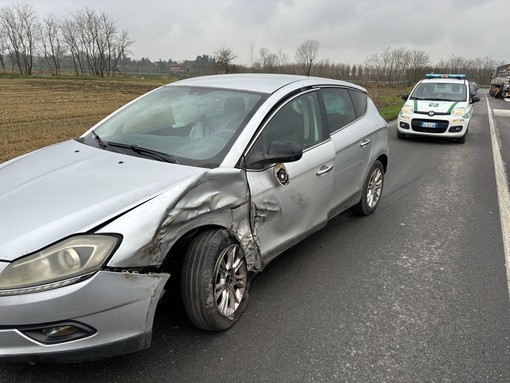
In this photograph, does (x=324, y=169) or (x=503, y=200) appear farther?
(x=503, y=200)

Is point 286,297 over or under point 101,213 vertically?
under

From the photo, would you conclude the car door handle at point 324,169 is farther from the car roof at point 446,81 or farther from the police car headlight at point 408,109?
the car roof at point 446,81

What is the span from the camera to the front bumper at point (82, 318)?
6.07 ft

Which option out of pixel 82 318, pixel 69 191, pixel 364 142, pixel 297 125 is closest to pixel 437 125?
pixel 364 142

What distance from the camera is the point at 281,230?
10.2 ft

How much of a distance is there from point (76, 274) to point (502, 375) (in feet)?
8.04

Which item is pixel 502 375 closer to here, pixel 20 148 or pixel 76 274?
pixel 76 274

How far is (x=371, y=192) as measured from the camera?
16.1 feet

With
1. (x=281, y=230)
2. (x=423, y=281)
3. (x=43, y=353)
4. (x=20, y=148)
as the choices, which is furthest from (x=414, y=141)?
(x=43, y=353)

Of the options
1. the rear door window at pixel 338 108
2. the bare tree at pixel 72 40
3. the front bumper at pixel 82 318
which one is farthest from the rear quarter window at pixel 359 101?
the bare tree at pixel 72 40

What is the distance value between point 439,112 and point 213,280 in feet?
32.5

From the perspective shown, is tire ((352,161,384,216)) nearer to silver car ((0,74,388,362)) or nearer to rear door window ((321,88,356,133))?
silver car ((0,74,388,362))

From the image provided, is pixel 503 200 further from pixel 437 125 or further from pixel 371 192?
pixel 437 125

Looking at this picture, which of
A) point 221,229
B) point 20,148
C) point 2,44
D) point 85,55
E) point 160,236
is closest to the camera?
point 160,236
